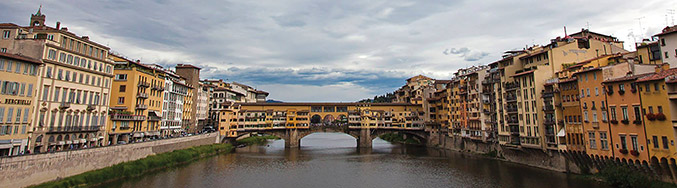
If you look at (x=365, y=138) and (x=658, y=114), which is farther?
(x=365, y=138)

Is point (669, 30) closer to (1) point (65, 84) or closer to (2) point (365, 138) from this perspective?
(2) point (365, 138)

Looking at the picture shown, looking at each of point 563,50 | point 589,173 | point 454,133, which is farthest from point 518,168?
point 454,133

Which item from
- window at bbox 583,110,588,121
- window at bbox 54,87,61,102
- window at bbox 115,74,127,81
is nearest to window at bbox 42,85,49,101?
window at bbox 54,87,61,102

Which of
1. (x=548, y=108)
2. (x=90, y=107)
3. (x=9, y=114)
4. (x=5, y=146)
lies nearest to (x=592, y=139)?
(x=548, y=108)

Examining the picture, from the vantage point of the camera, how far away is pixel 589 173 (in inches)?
1341

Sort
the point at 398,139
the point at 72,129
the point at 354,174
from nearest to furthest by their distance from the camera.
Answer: the point at 72,129 → the point at 354,174 → the point at 398,139

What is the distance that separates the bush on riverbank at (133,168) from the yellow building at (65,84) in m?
5.83

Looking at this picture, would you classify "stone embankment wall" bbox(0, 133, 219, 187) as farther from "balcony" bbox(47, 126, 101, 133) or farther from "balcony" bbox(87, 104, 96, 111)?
"balcony" bbox(87, 104, 96, 111)

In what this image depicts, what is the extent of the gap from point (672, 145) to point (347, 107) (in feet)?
191

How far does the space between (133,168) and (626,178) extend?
45410 millimetres

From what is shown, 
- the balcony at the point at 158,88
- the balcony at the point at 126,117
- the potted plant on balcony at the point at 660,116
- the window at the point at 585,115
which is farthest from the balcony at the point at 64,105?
the potted plant on balcony at the point at 660,116

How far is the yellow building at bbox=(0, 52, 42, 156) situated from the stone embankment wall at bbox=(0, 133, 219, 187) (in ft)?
12.8

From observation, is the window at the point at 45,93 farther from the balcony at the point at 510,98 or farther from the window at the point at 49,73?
the balcony at the point at 510,98

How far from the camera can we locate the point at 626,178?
2834 cm
